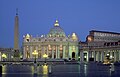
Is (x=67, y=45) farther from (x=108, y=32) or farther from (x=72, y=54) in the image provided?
(x=108, y=32)

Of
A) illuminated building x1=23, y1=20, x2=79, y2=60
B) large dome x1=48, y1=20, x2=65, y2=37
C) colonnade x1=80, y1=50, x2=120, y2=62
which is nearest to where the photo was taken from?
colonnade x1=80, y1=50, x2=120, y2=62

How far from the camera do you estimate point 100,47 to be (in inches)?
6088

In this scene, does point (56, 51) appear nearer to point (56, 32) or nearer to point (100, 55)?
point (56, 32)

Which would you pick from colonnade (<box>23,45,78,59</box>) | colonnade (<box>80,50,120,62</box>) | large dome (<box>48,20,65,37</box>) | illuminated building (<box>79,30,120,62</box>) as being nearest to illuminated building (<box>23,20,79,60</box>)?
colonnade (<box>23,45,78,59</box>)

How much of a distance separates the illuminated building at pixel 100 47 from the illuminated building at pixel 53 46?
4.64 metres

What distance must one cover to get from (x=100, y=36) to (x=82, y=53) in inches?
948

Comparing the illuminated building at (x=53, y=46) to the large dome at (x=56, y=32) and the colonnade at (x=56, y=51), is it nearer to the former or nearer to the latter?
the colonnade at (x=56, y=51)

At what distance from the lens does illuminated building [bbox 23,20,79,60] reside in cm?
17325

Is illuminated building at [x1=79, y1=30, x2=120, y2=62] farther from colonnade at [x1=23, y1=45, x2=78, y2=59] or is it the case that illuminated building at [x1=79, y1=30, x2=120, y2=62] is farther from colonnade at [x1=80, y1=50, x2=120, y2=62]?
colonnade at [x1=23, y1=45, x2=78, y2=59]

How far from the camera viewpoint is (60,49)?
174 metres

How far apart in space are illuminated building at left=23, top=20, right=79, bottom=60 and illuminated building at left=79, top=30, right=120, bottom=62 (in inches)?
183

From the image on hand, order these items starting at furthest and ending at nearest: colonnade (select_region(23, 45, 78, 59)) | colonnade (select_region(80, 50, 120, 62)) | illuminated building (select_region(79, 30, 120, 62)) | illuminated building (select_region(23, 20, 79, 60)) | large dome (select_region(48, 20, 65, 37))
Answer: large dome (select_region(48, 20, 65, 37)) → illuminated building (select_region(23, 20, 79, 60)) → colonnade (select_region(23, 45, 78, 59)) → illuminated building (select_region(79, 30, 120, 62)) → colonnade (select_region(80, 50, 120, 62))

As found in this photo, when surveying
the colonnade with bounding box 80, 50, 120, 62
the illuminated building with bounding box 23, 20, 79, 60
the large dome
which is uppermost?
the large dome

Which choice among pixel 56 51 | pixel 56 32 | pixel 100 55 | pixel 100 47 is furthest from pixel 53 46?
pixel 100 47
